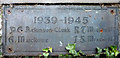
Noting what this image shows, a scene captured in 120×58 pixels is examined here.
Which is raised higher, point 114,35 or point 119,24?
point 119,24

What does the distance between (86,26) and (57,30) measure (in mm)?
379

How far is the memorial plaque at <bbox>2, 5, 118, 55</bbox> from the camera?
2.10m

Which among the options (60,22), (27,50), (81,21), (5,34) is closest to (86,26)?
(81,21)

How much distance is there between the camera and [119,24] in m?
2.13

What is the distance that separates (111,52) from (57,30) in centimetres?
75

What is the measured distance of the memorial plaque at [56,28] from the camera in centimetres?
210

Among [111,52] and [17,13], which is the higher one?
[17,13]

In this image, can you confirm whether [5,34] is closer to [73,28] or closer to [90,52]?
[73,28]

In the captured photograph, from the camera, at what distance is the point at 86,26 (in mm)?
2104

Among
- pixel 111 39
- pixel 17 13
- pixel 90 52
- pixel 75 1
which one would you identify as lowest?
pixel 90 52

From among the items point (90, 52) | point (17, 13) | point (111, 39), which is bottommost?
point (90, 52)

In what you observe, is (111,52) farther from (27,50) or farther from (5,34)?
(5,34)

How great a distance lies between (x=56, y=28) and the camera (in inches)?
82.9

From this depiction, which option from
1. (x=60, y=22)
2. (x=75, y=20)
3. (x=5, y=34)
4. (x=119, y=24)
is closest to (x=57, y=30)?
(x=60, y=22)
